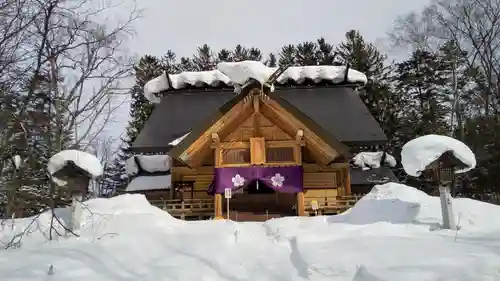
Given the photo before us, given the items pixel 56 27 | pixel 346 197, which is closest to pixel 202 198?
pixel 346 197

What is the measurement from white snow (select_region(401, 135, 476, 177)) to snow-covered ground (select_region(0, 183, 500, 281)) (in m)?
0.97

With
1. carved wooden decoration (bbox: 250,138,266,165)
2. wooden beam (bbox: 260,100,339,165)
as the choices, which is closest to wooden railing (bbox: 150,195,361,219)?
wooden beam (bbox: 260,100,339,165)

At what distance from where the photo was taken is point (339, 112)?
14.8 meters

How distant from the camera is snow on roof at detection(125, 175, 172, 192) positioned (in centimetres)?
1545

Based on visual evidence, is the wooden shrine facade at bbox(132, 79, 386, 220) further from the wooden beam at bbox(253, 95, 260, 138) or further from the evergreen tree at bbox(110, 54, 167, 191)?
the evergreen tree at bbox(110, 54, 167, 191)

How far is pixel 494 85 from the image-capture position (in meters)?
19.4

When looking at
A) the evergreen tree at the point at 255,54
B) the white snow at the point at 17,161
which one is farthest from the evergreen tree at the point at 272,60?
the white snow at the point at 17,161

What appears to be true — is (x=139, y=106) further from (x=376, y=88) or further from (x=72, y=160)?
(x=72, y=160)

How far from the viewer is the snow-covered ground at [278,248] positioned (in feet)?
16.9

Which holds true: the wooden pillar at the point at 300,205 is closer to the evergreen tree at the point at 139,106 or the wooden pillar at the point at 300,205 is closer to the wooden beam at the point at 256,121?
the wooden beam at the point at 256,121

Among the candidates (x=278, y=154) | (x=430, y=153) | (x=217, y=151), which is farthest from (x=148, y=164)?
(x=430, y=153)

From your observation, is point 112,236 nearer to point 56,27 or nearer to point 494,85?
point 56,27

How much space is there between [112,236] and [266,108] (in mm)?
6447

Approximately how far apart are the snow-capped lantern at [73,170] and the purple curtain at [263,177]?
416 centimetres
